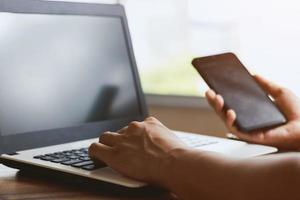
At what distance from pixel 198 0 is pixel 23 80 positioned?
75cm

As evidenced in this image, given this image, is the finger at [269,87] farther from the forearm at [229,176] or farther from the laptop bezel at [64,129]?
the forearm at [229,176]

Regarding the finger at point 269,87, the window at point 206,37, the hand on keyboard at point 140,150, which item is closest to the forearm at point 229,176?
the hand on keyboard at point 140,150

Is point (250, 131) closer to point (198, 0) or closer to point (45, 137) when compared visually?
point (45, 137)

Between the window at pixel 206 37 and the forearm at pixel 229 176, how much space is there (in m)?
0.80

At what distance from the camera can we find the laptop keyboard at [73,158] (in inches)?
30.7

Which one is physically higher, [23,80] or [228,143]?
[23,80]

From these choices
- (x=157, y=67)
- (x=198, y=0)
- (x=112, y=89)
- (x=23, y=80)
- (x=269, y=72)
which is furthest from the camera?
(x=157, y=67)

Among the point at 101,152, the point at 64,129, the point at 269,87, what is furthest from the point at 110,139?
the point at 269,87

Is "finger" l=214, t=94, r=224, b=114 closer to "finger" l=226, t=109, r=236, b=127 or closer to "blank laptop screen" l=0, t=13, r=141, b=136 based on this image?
"finger" l=226, t=109, r=236, b=127

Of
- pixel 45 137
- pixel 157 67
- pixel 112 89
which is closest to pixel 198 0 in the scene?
pixel 157 67

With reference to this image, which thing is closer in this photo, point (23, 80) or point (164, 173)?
point (164, 173)

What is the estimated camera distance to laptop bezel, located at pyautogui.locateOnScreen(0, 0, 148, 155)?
0.91m

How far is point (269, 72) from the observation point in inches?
56.7

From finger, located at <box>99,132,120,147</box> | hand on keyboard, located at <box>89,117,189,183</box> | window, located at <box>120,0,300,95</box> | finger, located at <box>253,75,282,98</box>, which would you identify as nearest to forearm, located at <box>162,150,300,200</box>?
hand on keyboard, located at <box>89,117,189,183</box>
